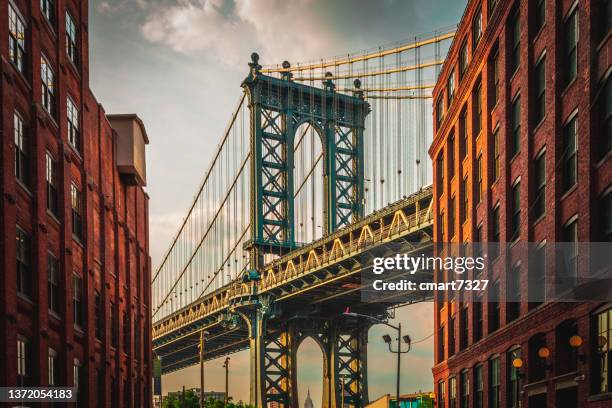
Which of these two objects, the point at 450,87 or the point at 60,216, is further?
the point at 450,87

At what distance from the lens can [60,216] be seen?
100 feet

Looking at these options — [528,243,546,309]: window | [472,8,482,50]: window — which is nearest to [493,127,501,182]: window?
[472,8,482,50]: window

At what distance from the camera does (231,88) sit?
115 meters

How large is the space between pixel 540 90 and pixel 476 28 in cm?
1172

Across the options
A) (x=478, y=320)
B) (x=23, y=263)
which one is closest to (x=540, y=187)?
(x=478, y=320)

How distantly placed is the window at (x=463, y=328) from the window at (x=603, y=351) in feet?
64.0

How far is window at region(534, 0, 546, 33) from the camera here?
3172cm

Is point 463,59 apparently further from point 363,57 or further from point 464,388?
point 363,57

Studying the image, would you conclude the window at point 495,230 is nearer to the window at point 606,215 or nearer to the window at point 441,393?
the window at point 606,215

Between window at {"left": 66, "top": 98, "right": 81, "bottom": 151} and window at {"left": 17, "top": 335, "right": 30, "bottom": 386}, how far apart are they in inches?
358

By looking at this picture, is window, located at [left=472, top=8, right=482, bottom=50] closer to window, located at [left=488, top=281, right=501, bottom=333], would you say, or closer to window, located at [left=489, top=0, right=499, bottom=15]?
window, located at [left=489, top=0, right=499, bottom=15]

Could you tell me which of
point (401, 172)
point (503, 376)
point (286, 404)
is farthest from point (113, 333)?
point (286, 404)

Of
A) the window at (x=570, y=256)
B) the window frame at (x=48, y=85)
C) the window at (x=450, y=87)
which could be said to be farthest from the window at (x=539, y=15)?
the window frame at (x=48, y=85)

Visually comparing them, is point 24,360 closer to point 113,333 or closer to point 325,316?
point 113,333
